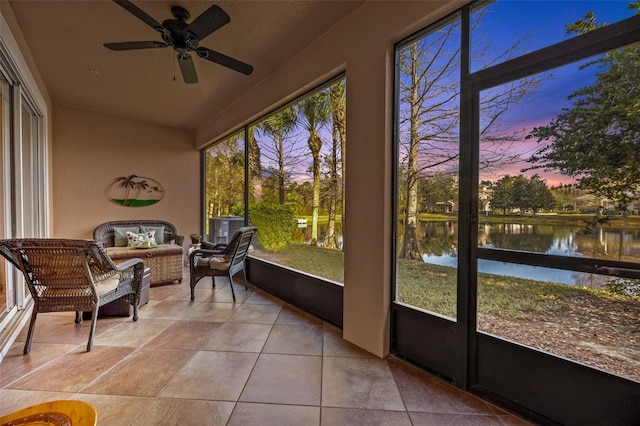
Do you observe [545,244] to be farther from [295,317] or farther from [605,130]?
[295,317]

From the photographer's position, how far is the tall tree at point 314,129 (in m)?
3.41

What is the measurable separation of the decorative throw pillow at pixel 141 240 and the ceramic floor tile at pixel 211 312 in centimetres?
181

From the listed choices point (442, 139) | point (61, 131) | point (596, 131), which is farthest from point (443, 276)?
point (61, 131)

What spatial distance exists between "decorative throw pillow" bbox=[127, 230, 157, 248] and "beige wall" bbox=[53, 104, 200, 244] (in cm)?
91

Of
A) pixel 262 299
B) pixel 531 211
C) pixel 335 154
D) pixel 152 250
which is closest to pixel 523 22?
pixel 531 211

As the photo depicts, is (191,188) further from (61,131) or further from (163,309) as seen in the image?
(163,309)

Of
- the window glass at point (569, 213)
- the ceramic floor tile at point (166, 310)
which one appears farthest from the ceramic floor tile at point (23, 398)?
the window glass at point (569, 213)

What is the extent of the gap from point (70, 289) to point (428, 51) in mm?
3488

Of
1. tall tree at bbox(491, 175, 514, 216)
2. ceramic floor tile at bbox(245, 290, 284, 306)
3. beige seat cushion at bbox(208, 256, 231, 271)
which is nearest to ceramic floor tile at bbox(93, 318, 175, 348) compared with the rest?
beige seat cushion at bbox(208, 256, 231, 271)

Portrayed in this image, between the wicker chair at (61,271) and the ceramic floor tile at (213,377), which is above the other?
the wicker chair at (61,271)

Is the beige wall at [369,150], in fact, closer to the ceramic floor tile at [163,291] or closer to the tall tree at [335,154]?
the tall tree at [335,154]

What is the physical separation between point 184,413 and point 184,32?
2.62 metres

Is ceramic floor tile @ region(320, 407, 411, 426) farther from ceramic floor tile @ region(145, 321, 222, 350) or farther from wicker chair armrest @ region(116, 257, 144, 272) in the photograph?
wicker chair armrest @ region(116, 257, 144, 272)

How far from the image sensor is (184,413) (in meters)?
1.63
